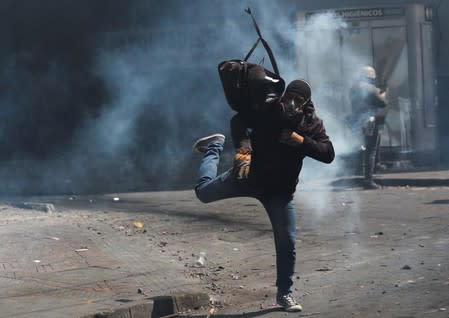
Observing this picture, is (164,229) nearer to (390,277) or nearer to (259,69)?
(390,277)

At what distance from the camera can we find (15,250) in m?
7.99

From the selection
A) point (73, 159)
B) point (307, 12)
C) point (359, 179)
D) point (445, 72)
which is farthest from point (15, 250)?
point (445, 72)

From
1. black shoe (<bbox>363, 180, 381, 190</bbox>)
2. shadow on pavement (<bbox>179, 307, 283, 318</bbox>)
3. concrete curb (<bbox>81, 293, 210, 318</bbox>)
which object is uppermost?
black shoe (<bbox>363, 180, 381, 190</bbox>)

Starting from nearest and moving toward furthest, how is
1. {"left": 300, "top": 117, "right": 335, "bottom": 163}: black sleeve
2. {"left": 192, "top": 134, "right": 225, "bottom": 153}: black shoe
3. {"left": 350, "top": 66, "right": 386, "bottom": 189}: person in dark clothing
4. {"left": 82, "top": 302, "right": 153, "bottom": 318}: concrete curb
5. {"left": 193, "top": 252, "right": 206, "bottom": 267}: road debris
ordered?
{"left": 300, "top": 117, "right": 335, "bottom": 163}: black sleeve, {"left": 82, "top": 302, "right": 153, "bottom": 318}: concrete curb, {"left": 192, "top": 134, "right": 225, "bottom": 153}: black shoe, {"left": 193, "top": 252, "right": 206, "bottom": 267}: road debris, {"left": 350, "top": 66, "right": 386, "bottom": 189}: person in dark clothing

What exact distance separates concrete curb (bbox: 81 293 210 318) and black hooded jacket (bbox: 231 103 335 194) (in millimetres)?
972

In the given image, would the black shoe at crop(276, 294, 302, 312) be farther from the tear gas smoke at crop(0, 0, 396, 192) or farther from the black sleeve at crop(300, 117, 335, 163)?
the tear gas smoke at crop(0, 0, 396, 192)

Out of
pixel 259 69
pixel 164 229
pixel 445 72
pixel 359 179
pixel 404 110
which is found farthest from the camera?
pixel 445 72

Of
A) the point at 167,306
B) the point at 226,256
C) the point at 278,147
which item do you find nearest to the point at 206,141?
the point at 278,147

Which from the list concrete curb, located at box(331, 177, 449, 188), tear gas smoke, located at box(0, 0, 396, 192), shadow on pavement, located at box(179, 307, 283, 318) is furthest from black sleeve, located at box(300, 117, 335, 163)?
Answer: concrete curb, located at box(331, 177, 449, 188)

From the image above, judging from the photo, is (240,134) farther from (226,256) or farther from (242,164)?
(226,256)

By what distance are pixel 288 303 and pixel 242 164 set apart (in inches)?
37.2

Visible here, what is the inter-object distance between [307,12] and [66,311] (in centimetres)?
900

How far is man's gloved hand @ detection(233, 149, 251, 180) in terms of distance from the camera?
570 centimetres

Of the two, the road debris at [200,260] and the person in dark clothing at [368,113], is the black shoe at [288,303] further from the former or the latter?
the person in dark clothing at [368,113]
